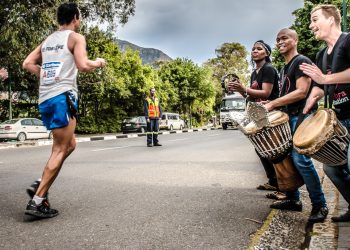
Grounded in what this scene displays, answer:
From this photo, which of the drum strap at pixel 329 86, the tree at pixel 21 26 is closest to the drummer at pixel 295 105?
the drum strap at pixel 329 86

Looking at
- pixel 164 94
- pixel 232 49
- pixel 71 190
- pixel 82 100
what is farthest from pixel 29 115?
pixel 232 49

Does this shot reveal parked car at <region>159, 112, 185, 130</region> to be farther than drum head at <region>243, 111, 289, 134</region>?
Yes

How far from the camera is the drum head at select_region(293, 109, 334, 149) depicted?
305cm

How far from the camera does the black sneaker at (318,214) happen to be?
11.6 feet

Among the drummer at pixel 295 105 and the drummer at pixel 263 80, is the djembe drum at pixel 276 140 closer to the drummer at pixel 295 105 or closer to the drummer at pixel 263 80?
the drummer at pixel 295 105

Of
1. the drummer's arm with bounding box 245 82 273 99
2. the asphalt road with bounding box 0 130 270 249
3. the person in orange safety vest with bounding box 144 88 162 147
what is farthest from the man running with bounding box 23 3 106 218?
the person in orange safety vest with bounding box 144 88 162 147

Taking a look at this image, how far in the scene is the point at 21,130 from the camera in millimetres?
22609

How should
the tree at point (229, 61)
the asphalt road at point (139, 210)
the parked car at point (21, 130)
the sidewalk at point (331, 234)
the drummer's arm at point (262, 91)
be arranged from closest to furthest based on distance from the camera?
the sidewalk at point (331, 234)
the asphalt road at point (139, 210)
the drummer's arm at point (262, 91)
the parked car at point (21, 130)
the tree at point (229, 61)

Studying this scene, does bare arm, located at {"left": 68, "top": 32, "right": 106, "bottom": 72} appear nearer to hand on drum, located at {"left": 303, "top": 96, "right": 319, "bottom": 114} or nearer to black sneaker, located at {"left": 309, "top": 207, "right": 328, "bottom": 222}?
hand on drum, located at {"left": 303, "top": 96, "right": 319, "bottom": 114}

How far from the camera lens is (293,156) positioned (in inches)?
148

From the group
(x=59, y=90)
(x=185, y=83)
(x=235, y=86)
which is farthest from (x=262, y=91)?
(x=185, y=83)

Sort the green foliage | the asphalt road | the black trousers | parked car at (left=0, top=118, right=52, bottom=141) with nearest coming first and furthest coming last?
the asphalt road, the black trousers, parked car at (left=0, top=118, right=52, bottom=141), the green foliage

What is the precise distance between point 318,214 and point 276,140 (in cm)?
75

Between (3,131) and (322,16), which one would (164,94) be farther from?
(322,16)
